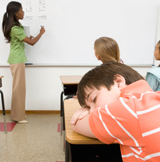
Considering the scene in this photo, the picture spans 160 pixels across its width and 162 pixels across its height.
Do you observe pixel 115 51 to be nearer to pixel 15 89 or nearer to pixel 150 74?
pixel 150 74

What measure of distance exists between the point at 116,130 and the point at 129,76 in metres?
0.27

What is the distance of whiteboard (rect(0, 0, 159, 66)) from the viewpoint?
2842 mm

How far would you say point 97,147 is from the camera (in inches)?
39.3

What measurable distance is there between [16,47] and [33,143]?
1.34 meters

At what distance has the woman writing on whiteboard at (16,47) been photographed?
2.45 meters

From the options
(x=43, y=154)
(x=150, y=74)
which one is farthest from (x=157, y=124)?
(x=43, y=154)

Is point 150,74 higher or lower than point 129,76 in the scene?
lower

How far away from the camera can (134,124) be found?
54cm

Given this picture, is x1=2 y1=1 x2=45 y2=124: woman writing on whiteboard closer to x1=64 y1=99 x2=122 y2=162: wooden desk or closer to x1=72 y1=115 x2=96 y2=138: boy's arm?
x1=64 y1=99 x2=122 y2=162: wooden desk

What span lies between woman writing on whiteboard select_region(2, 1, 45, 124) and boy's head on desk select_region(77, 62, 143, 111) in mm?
2022

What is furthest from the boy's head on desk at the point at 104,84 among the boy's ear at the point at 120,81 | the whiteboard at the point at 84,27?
the whiteboard at the point at 84,27

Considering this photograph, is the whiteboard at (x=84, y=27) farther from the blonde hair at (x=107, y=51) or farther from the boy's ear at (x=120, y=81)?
the boy's ear at (x=120, y=81)

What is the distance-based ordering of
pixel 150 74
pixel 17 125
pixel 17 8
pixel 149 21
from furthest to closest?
pixel 149 21, pixel 17 125, pixel 17 8, pixel 150 74

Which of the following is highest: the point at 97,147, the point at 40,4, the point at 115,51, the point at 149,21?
the point at 40,4
